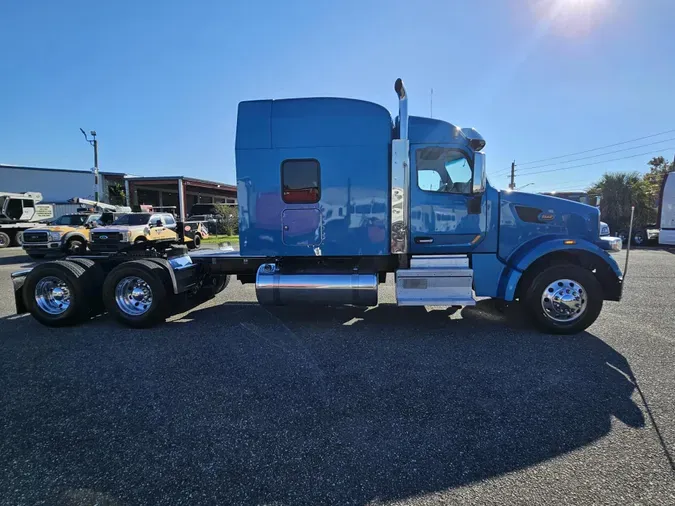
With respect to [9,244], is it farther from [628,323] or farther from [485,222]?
[628,323]

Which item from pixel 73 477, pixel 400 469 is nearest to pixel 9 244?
pixel 73 477

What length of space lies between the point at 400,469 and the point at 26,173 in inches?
2147

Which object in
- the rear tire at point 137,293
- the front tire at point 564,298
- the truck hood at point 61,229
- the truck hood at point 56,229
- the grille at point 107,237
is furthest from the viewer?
the truck hood at point 61,229

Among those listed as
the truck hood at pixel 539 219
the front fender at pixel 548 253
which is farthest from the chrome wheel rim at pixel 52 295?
the truck hood at pixel 539 219

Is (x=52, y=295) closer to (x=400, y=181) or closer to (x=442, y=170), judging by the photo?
(x=400, y=181)

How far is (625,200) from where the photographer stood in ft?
86.8

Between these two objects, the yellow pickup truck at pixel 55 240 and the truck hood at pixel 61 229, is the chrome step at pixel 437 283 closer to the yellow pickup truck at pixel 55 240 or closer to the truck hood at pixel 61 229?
the yellow pickup truck at pixel 55 240

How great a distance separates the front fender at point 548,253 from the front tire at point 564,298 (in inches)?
8.5

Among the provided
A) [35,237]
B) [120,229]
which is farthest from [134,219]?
[35,237]

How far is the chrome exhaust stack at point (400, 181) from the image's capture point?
17.6ft

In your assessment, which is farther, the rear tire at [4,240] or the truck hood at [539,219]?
the rear tire at [4,240]

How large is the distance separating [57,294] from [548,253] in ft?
25.6

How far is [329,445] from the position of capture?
9.13ft

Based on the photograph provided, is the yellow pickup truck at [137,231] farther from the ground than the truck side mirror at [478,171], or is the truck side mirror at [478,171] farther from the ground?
the truck side mirror at [478,171]
